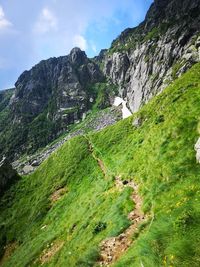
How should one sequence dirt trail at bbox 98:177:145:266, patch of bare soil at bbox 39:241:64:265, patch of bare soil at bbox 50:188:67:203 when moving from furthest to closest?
patch of bare soil at bbox 50:188:67:203 → patch of bare soil at bbox 39:241:64:265 → dirt trail at bbox 98:177:145:266

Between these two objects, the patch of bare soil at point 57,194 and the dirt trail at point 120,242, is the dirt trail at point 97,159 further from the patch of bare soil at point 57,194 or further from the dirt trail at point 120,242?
the dirt trail at point 120,242

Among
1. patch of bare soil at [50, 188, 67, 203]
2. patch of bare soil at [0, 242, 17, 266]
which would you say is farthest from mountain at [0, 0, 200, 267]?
patch of bare soil at [50, 188, 67, 203]

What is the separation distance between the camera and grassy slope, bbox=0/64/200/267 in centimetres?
1514

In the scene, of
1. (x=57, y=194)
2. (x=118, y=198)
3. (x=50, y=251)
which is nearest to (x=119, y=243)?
(x=118, y=198)

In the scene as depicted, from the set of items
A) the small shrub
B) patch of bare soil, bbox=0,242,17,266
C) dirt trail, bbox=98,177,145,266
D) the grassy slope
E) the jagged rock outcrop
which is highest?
the jagged rock outcrop

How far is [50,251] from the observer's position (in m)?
32.0

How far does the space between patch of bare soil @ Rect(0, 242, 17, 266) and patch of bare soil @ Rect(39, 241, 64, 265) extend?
15.4 metres

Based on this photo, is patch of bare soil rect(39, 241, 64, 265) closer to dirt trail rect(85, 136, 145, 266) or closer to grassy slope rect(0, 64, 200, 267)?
grassy slope rect(0, 64, 200, 267)

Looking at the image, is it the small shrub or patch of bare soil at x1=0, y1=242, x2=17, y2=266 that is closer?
the small shrub

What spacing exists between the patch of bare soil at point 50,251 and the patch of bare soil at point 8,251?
50.6ft

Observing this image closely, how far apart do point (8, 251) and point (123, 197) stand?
92.4ft

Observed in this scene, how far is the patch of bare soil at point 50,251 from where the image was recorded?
30734 mm

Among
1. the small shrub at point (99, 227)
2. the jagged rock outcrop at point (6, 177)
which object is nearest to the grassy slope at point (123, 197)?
the small shrub at point (99, 227)

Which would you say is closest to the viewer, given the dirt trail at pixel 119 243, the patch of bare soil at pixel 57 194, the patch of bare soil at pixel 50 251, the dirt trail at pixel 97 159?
the dirt trail at pixel 119 243
